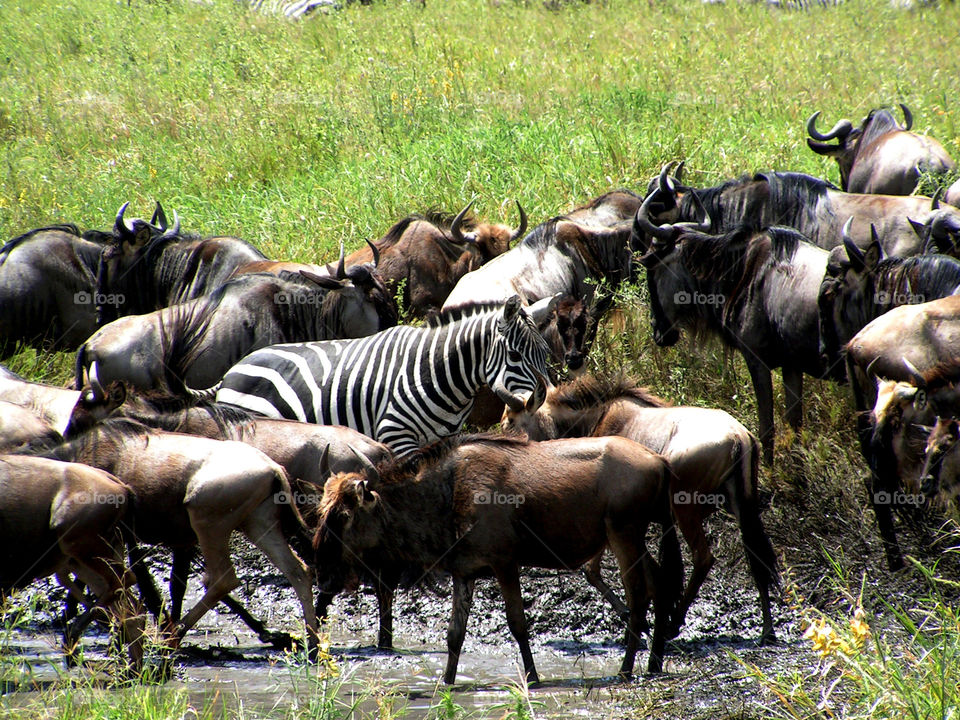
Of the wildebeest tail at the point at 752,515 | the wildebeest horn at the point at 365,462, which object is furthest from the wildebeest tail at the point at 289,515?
the wildebeest tail at the point at 752,515

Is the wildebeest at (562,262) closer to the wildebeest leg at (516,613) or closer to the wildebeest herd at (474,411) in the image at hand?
the wildebeest herd at (474,411)

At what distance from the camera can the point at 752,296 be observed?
290 inches

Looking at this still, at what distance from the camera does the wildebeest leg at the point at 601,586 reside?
6.21m

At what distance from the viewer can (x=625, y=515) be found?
5.64 metres

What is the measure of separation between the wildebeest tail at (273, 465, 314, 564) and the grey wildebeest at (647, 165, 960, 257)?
3938mm

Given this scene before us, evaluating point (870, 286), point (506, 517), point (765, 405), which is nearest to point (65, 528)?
point (506, 517)

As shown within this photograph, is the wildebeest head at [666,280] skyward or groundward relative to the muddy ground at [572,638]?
skyward

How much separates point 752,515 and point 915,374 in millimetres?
1158

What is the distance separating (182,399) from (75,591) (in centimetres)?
128

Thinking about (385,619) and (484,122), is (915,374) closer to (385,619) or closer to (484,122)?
(385,619)

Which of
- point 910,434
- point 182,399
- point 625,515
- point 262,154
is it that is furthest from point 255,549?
point 262,154

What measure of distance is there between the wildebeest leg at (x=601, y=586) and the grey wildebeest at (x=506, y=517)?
16.9 inches

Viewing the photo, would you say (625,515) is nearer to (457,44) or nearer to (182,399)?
(182,399)

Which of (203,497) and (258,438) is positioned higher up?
(258,438)
